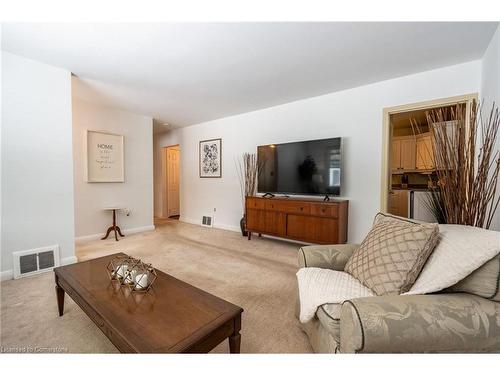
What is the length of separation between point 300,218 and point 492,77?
7.82 feet

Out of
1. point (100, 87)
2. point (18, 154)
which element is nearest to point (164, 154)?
point (100, 87)

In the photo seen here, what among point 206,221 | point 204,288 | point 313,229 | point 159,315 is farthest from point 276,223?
point 159,315

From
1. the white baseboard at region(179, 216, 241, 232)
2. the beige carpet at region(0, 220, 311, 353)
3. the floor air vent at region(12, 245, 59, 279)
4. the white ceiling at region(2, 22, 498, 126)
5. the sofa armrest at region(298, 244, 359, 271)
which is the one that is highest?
the white ceiling at region(2, 22, 498, 126)

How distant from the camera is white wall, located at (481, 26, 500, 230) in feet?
6.14

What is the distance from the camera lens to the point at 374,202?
3041 millimetres

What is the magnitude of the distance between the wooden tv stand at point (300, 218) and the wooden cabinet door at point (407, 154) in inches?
114

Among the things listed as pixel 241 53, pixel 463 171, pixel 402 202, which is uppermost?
pixel 241 53

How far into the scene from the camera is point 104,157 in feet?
13.0

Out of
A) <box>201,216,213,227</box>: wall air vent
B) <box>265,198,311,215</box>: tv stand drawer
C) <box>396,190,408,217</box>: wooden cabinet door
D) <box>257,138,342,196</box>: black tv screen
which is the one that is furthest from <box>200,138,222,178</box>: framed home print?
<box>396,190,408,217</box>: wooden cabinet door

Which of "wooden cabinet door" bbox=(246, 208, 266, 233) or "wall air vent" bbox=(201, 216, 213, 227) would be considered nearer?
"wooden cabinet door" bbox=(246, 208, 266, 233)

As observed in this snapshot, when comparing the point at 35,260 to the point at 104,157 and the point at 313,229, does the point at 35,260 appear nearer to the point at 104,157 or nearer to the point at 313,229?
the point at 104,157

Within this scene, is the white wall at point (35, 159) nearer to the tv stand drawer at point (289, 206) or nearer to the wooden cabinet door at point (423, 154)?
the tv stand drawer at point (289, 206)

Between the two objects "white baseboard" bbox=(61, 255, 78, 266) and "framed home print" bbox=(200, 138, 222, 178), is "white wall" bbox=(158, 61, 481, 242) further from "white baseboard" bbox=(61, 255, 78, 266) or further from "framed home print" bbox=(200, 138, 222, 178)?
"white baseboard" bbox=(61, 255, 78, 266)

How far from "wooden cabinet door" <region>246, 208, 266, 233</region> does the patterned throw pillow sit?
91.7 inches
